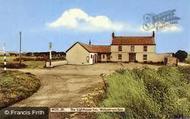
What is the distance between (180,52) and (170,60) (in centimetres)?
40

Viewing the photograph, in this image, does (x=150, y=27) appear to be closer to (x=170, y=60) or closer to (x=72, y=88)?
(x=170, y=60)

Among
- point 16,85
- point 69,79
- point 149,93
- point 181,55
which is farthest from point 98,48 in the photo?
point 16,85

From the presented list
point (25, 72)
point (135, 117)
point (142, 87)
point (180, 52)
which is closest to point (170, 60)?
point (180, 52)

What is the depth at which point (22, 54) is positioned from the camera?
11.1 m

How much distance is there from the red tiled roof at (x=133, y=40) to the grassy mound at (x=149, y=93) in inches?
26.8

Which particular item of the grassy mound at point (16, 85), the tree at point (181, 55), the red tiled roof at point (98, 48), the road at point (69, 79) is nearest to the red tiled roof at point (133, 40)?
the red tiled roof at point (98, 48)

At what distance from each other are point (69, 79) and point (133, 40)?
191 centimetres

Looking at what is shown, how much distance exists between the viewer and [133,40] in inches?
440

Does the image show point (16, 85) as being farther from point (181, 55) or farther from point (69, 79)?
point (181, 55)

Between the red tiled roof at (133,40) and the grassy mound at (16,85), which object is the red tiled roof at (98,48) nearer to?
the red tiled roof at (133,40)

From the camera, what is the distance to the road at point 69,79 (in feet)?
36.5

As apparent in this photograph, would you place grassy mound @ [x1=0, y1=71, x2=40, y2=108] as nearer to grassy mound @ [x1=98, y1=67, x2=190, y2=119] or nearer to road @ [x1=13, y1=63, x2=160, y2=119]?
road @ [x1=13, y1=63, x2=160, y2=119]

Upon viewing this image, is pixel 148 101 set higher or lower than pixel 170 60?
lower

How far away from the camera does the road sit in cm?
1112
